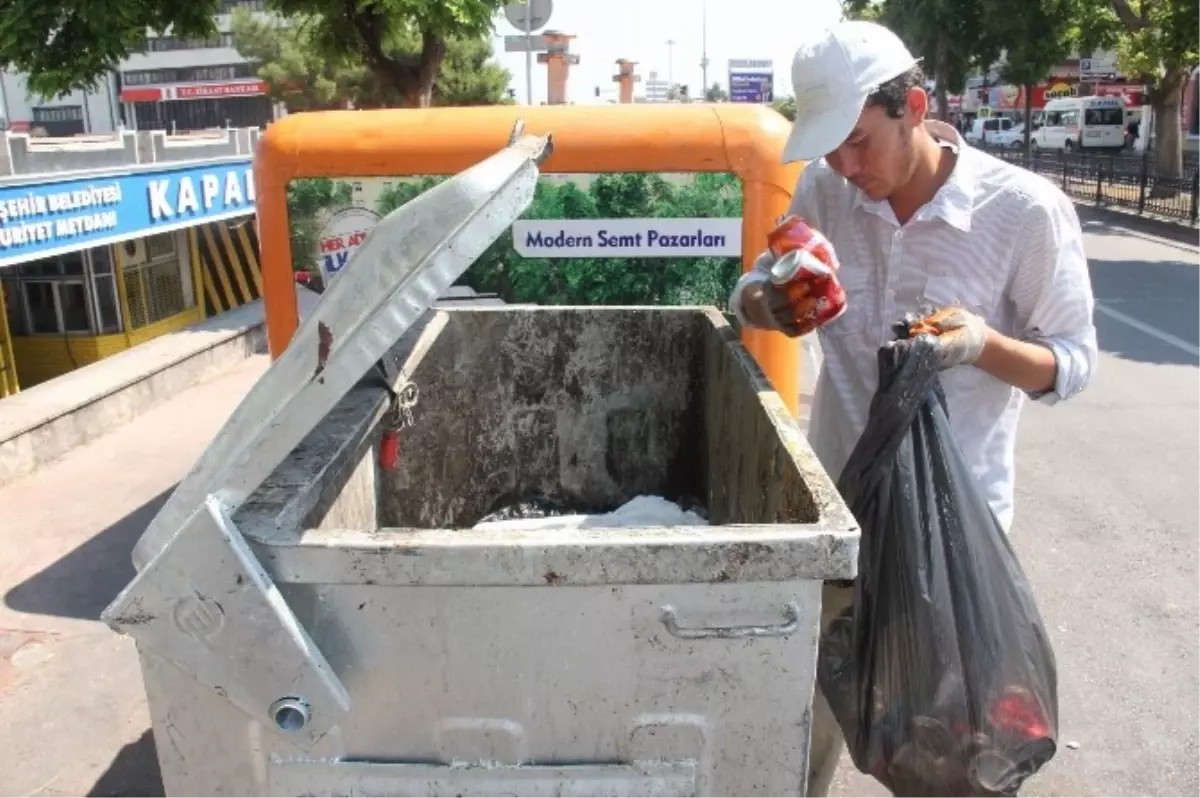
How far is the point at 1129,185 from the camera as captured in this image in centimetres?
2014

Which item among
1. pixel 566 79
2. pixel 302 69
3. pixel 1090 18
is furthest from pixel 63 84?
pixel 302 69

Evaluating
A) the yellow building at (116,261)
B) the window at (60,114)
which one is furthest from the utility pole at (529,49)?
the window at (60,114)

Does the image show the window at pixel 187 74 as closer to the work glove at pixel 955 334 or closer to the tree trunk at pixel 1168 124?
the tree trunk at pixel 1168 124

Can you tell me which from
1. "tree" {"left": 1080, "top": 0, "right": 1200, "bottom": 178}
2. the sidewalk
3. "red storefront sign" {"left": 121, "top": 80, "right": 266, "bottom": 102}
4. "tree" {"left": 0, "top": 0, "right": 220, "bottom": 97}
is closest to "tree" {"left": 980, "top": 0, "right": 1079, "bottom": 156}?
"tree" {"left": 1080, "top": 0, "right": 1200, "bottom": 178}

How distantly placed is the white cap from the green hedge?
183 cm

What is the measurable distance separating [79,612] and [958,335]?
412 centimetres

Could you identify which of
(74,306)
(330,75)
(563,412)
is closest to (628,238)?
(563,412)

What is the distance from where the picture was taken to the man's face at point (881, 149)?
7.25 ft

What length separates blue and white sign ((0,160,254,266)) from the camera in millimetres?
7514

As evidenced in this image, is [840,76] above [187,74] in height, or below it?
below

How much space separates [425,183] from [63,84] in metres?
8.52

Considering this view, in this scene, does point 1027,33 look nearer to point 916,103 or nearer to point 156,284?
point 156,284

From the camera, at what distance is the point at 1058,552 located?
5.14m

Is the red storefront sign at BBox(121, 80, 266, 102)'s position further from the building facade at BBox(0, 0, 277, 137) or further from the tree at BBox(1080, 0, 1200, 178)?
the tree at BBox(1080, 0, 1200, 178)
